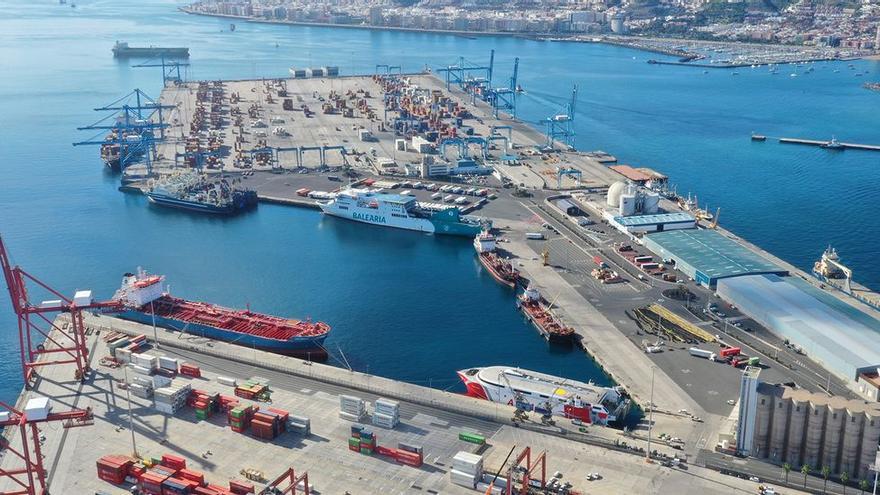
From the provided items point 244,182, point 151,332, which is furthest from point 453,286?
point 244,182

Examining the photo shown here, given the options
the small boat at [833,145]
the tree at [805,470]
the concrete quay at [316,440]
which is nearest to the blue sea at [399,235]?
the small boat at [833,145]

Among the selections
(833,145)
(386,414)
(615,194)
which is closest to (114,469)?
(386,414)

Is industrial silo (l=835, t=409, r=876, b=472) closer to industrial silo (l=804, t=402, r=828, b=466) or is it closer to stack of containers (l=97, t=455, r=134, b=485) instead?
industrial silo (l=804, t=402, r=828, b=466)

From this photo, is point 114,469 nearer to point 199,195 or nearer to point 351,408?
point 351,408

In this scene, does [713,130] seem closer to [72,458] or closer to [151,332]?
[151,332]

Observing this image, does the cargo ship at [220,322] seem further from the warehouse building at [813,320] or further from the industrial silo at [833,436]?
the industrial silo at [833,436]

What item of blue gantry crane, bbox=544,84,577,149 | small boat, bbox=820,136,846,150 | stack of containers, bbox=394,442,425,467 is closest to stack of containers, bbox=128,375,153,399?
stack of containers, bbox=394,442,425,467

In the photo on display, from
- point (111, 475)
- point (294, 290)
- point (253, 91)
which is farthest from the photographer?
point (253, 91)
